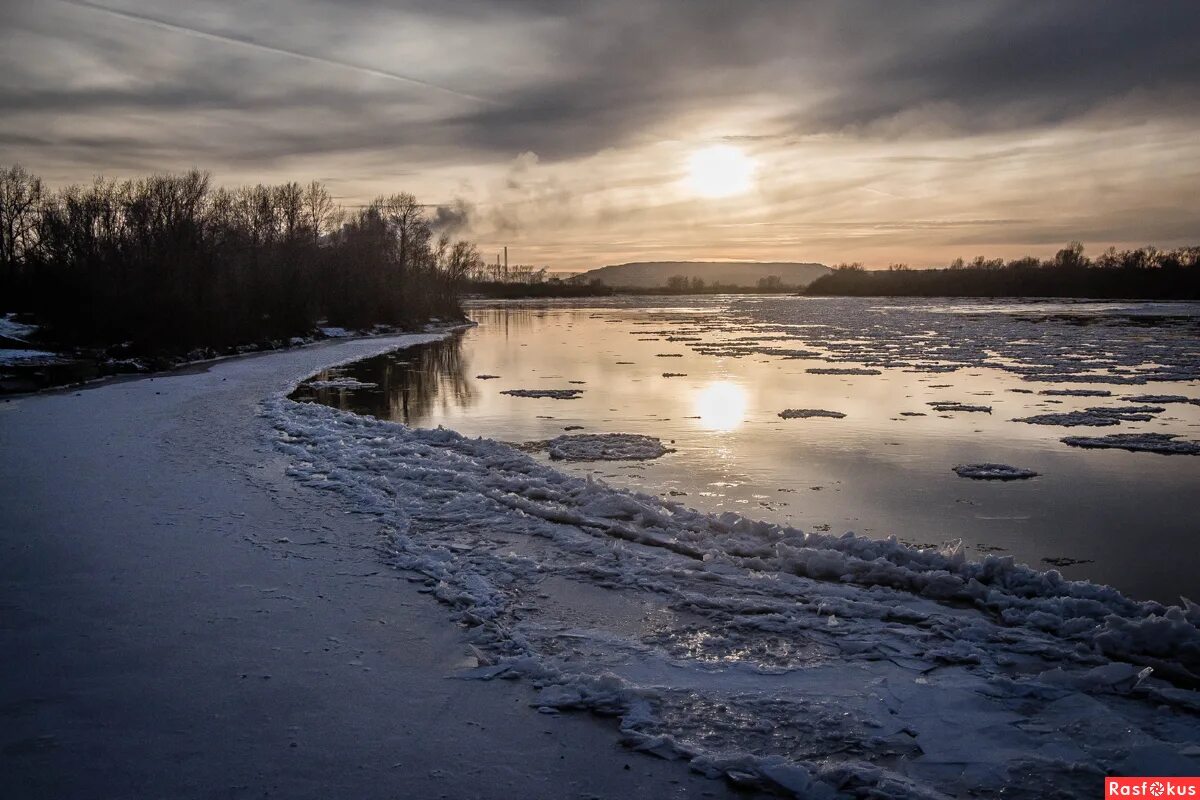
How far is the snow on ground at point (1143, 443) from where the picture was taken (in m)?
11.1

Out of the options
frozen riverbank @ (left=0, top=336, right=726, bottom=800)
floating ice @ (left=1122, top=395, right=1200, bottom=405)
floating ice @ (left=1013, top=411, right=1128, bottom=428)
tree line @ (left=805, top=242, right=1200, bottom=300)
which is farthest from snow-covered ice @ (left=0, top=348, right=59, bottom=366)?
tree line @ (left=805, top=242, right=1200, bottom=300)

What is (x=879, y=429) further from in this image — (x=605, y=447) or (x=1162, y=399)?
(x=1162, y=399)

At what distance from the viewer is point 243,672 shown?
4641 millimetres

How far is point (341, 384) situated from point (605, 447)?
39.1ft

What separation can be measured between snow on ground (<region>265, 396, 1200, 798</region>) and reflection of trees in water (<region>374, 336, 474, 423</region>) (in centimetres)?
880

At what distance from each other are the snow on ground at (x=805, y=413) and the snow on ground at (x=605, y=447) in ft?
11.0

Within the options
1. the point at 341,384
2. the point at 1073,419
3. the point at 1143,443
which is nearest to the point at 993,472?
the point at 1143,443

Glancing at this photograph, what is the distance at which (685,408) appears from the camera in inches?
623

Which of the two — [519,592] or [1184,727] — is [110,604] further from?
[1184,727]

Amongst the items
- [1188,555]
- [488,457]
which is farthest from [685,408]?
[1188,555]

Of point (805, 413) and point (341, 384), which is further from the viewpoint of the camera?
point (341, 384)

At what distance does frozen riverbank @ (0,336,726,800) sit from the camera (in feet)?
11.9

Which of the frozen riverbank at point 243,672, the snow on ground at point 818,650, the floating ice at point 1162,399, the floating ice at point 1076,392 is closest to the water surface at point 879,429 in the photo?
the floating ice at point 1076,392

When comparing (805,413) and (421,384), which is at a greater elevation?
(805,413)
